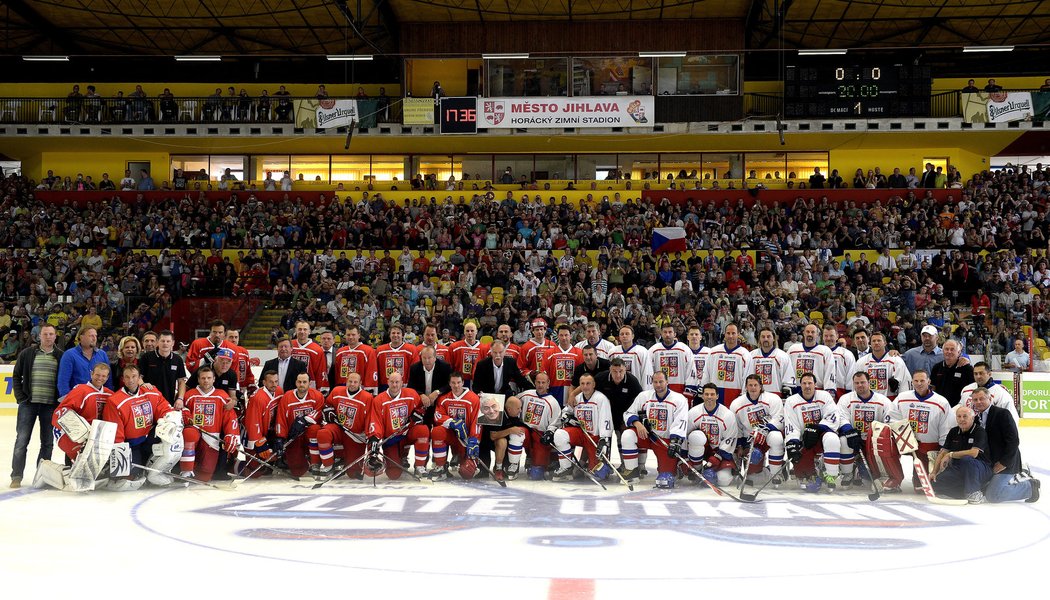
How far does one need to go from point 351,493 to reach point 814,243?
17883 millimetres

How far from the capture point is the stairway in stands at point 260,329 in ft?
68.9

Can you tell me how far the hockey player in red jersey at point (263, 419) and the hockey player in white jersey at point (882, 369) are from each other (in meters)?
6.94

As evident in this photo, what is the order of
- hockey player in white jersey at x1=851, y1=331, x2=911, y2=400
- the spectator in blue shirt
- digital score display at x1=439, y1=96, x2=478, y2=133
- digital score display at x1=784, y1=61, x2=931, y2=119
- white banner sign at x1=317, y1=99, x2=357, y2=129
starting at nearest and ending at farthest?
the spectator in blue shirt < hockey player in white jersey at x1=851, y1=331, x2=911, y2=400 < digital score display at x1=784, y1=61, x2=931, y2=119 < digital score display at x1=439, y1=96, x2=478, y2=133 < white banner sign at x1=317, y1=99, x2=357, y2=129

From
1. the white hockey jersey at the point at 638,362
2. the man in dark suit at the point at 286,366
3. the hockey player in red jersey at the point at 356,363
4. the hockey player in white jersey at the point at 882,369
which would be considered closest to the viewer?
the man in dark suit at the point at 286,366

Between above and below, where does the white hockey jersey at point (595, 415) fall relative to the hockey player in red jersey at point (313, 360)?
below

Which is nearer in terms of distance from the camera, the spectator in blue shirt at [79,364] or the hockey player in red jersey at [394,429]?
the spectator in blue shirt at [79,364]

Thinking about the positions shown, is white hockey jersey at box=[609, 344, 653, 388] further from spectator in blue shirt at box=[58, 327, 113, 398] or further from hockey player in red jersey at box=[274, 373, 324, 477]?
spectator in blue shirt at box=[58, 327, 113, 398]

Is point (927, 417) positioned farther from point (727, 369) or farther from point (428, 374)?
point (428, 374)

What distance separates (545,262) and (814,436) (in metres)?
13.6

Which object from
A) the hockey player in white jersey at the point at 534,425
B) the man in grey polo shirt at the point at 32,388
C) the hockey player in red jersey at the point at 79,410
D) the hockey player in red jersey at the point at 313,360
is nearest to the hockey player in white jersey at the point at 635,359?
the hockey player in white jersey at the point at 534,425

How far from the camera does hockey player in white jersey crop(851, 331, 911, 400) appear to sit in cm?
1174

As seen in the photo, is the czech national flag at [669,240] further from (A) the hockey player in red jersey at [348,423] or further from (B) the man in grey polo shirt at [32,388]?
(B) the man in grey polo shirt at [32,388]

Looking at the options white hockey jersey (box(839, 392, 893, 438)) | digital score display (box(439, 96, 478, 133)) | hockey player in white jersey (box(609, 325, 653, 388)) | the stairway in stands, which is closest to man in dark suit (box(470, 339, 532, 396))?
hockey player in white jersey (box(609, 325, 653, 388))

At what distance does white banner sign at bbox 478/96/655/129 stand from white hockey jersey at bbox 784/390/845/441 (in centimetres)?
1832
